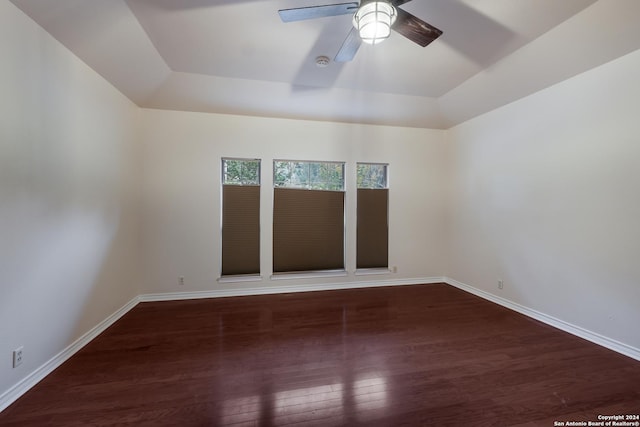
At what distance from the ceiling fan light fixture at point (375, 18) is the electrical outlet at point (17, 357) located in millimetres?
3296

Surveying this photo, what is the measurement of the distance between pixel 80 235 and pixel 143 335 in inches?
47.0

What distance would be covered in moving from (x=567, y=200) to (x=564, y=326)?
1400mm

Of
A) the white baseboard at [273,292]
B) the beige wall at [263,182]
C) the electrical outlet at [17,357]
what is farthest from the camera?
the beige wall at [263,182]

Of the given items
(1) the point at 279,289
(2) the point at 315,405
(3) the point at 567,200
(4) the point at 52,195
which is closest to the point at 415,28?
(3) the point at 567,200

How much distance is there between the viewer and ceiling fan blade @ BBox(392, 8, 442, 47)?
178cm

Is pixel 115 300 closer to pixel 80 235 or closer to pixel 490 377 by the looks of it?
pixel 80 235

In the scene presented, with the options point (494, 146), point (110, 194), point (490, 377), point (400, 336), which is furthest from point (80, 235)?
point (494, 146)

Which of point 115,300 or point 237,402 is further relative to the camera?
point 115,300

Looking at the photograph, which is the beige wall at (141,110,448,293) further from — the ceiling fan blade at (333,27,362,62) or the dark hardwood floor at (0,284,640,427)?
the ceiling fan blade at (333,27,362,62)

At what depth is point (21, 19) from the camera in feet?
5.84

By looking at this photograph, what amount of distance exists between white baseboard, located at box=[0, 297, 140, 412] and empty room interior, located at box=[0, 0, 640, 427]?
2 centimetres

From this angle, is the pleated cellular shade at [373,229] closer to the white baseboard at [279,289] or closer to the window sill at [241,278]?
the white baseboard at [279,289]

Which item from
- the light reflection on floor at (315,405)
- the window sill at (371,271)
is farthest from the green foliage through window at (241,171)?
the light reflection on floor at (315,405)

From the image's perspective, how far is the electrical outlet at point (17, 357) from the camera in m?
1.76
